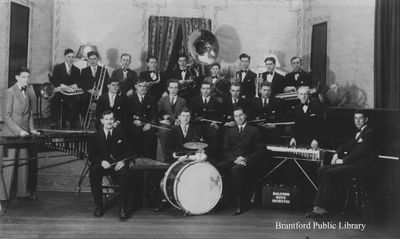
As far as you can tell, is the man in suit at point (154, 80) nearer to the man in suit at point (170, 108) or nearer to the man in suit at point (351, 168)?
the man in suit at point (170, 108)

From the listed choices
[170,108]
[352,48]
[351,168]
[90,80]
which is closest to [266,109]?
[170,108]

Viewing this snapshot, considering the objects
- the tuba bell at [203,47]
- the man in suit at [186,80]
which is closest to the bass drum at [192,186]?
the man in suit at [186,80]

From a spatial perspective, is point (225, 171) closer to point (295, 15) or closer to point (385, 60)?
point (385, 60)

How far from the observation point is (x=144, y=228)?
5020mm

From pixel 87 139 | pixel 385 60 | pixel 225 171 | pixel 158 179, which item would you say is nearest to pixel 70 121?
pixel 87 139

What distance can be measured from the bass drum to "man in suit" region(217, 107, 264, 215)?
42 cm

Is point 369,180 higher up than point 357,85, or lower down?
lower down

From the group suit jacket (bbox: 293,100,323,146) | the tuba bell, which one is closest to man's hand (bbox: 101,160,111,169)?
suit jacket (bbox: 293,100,323,146)

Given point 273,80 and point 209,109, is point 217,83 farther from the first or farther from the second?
point 273,80

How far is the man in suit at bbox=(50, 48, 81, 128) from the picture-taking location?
741cm

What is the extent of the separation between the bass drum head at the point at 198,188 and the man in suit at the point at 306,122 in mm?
1373

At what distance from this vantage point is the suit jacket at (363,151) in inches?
217

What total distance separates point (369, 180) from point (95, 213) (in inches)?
123

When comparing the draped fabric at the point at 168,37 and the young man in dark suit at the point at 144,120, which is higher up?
the draped fabric at the point at 168,37
